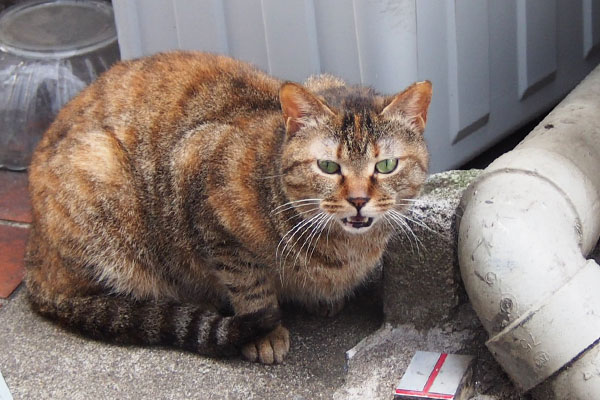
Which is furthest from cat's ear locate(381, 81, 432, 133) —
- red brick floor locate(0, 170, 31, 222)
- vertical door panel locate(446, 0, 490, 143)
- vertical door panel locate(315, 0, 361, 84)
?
red brick floor locate(0, 170, 31, 222)

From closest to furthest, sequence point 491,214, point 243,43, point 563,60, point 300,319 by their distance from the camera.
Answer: point 491,214
point 300,319
point 243,43
point 563,60

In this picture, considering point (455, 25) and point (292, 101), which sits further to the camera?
point (455, 25)

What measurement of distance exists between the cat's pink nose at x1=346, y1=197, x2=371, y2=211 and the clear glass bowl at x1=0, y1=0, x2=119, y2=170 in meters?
2.10

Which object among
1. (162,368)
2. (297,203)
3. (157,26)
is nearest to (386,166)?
(297,203)

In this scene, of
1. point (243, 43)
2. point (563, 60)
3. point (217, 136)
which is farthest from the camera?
point (563, 60)

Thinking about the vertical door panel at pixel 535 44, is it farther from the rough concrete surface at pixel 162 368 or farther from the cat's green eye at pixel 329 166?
the cat's green eye at pixel 329 166

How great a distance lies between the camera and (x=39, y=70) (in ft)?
13.9

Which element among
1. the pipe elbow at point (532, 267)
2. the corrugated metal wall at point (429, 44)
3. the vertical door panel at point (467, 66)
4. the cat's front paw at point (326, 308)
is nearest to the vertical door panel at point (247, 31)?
the corrugated metal wall at point (429, 44)

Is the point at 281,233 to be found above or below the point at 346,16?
below

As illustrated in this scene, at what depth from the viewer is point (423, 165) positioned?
8.92 ft

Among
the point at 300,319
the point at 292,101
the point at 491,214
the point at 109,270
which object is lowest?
the point at 300,319

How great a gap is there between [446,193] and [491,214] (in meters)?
0.48

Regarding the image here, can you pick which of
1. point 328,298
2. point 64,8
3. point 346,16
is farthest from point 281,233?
point 64,8

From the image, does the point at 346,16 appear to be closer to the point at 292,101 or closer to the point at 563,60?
the point at 292,101
